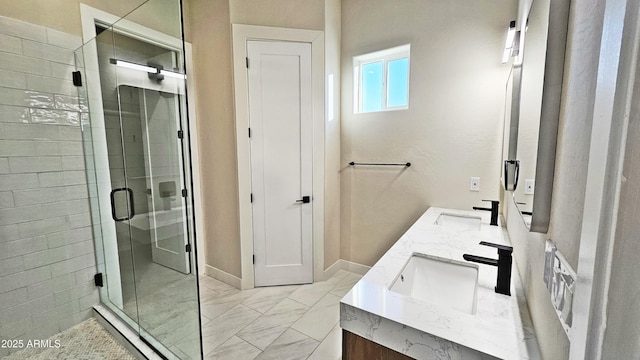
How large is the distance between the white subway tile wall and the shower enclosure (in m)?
Result: 0.10

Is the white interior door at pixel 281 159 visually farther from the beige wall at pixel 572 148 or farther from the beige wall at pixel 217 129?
the beige wall at pixel 572 148

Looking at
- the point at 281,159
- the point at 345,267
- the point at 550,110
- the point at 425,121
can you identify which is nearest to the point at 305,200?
the point at 281,159

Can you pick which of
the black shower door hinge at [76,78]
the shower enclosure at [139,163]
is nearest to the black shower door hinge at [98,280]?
the shower enclosure at [139,163]

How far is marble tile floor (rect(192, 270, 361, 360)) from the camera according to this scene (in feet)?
5.92

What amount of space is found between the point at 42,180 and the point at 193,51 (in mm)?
1810

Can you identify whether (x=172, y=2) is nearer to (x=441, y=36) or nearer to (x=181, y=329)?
(x=441, y=36)

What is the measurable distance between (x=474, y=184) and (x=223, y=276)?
2704 millimetres

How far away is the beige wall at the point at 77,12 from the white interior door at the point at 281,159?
2.26 ft

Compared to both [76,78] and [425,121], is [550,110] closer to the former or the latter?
[425,121]

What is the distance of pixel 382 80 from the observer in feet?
8.88

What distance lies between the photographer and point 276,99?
2525mm

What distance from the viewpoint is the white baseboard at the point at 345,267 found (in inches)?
113

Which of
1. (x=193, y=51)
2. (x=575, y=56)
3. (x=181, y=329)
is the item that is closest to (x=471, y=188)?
(x=575, y=56)

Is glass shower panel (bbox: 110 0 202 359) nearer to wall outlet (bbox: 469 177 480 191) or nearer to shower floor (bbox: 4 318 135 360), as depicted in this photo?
shower floor (bbox: 4 318 135 360)
